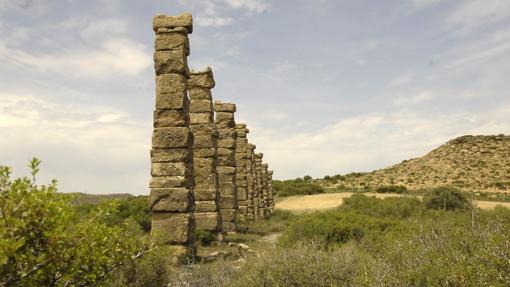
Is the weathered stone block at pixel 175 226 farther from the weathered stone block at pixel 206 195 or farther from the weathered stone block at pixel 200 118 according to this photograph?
the weathered stone block at pixel 200 118

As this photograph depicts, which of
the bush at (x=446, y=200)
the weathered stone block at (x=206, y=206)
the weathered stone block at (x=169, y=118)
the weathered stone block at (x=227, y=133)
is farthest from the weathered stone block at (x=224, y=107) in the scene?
the bush at (x=446, y=200)

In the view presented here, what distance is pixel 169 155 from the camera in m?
12.4

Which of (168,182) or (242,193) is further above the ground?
(242,193)

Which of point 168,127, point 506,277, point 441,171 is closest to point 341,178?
point 441,171

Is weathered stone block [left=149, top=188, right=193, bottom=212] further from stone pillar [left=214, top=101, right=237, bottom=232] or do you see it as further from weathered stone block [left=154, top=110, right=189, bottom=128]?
stone pillar [left=214, top=101, right=237, bottom=232]

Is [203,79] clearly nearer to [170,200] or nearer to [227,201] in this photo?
[227,201]

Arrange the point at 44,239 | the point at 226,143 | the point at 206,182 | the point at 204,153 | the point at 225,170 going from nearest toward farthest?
the point at 44,239 < the point at 206,182 < the point at 204,153 < the point at 225,170 < the point at 226,143

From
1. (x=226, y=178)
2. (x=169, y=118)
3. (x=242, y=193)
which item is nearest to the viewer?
(x=169, y=118)

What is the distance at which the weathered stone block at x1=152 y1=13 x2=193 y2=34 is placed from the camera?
41.9ft

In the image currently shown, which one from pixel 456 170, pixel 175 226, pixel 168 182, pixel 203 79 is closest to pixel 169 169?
pixel 168 182

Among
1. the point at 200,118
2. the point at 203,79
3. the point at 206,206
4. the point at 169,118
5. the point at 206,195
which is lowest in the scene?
the point at 206,206

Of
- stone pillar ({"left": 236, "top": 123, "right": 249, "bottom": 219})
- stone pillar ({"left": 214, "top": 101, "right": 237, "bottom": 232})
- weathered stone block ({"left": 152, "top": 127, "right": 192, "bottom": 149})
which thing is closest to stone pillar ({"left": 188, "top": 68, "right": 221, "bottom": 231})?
stone pillar ({"left": 214, "top": 101, "right": 237, "bottom": 232})

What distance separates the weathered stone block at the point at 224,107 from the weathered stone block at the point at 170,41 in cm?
966

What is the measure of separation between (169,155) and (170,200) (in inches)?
47.1
